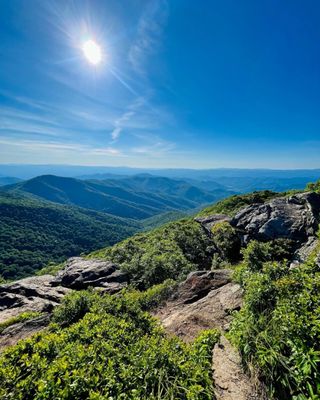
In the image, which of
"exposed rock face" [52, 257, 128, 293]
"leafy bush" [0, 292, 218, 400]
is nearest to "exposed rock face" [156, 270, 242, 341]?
"leafy bush" [0, 292, 218, 400]

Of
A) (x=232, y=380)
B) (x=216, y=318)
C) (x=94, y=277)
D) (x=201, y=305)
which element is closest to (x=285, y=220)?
(x=201, y=305)

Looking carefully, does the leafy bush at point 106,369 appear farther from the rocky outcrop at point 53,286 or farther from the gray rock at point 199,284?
the rocky outcrop at point 53,286

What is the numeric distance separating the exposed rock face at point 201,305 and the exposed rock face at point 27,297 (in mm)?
10009

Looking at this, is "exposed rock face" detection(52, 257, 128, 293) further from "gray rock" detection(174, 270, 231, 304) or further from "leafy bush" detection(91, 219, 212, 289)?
"gray rock" detection(174, 270, 231, 304)

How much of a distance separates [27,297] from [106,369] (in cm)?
1866

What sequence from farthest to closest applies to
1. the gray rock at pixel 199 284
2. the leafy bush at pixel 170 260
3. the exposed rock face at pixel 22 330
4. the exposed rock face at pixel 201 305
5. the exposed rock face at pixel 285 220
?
the leafy bush at pixel 170 260, the exposed rock face at pixel 285 220, the gray rock at pixel 199 284, the exposed rock face at pixel 22 330, the exposed rock face at pixel 201 305

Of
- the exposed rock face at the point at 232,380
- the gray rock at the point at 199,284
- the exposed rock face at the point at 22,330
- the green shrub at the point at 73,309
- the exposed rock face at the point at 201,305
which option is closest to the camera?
the exposed rock face at the point at 232,380

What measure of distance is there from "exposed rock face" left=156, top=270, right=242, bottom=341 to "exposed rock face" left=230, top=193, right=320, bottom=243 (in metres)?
6.49

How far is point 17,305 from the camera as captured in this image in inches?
Result: 699

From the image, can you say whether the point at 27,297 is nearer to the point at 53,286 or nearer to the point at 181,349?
the point at 53,286

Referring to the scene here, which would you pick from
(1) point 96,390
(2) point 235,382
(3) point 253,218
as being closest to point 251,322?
(2) point 235,382

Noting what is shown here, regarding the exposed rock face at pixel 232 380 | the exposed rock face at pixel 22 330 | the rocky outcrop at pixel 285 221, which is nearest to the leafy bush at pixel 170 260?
the rocky outcrop at pixel 285 221

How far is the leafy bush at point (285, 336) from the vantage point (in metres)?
4.28

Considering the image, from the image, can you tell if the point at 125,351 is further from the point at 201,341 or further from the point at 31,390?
the point at 201,341
